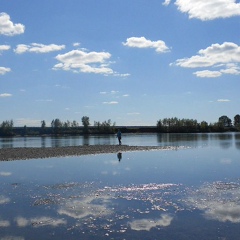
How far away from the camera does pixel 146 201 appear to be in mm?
15016

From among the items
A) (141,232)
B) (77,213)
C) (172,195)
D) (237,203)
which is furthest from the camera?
(172,195)

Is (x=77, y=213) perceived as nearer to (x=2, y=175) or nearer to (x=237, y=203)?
(x=237, y=203)

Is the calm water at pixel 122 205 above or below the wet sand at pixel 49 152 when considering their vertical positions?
below

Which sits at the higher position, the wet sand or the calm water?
the wet sand

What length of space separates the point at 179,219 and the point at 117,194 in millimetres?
5009

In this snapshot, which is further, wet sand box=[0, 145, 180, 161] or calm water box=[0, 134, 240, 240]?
wet sand box=[0, 145, 180, 161]

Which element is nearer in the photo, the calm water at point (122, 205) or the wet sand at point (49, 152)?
the calm water at point (122, 205)

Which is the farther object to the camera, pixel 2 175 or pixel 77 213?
pixel 2 175

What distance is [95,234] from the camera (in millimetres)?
10500

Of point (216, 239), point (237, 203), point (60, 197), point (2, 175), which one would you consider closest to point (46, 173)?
point (2, 175)

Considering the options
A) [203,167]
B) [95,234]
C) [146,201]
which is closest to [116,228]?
[95,234]

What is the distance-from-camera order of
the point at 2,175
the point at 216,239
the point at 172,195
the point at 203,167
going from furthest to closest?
the point at 203,167
the point at 2,175
the point at 172,195
the point at 216,239

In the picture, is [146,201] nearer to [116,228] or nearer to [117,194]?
[117,194]

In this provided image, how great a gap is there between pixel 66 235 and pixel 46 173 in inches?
575
